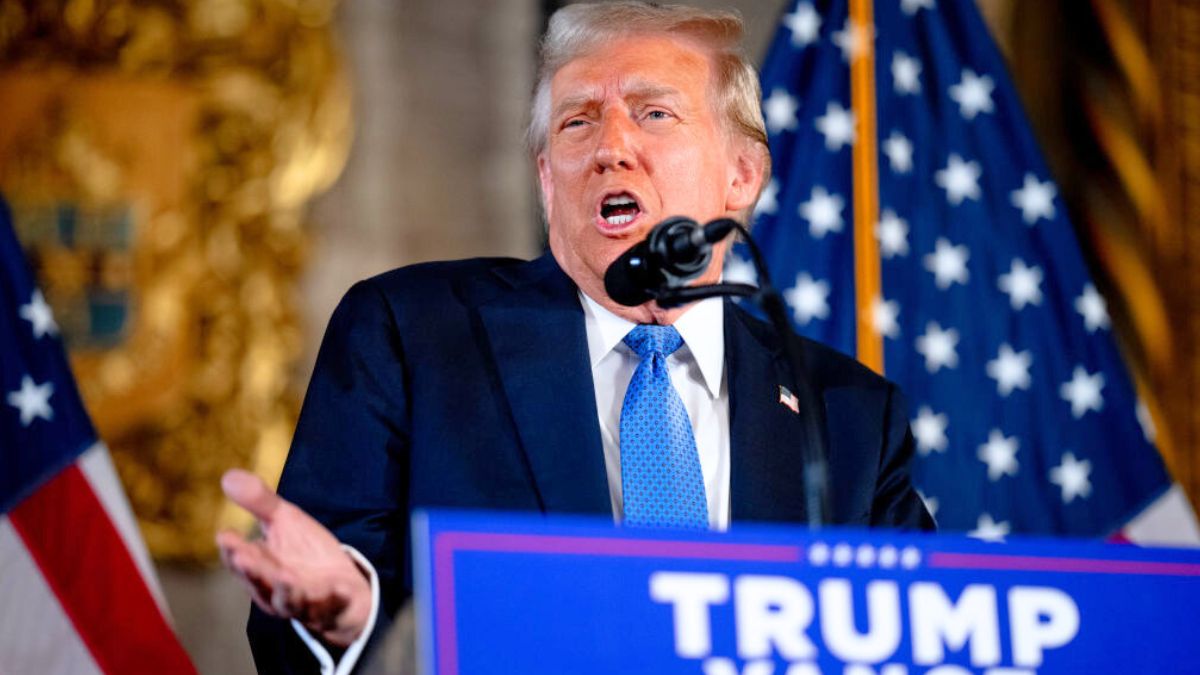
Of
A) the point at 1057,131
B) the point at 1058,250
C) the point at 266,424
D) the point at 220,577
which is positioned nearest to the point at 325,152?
the point at 266,424

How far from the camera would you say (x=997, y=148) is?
154 inches

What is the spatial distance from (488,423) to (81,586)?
1122mm

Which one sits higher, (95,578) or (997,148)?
(997,148)

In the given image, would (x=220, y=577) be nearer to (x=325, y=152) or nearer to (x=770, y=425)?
(x=325, y=152)

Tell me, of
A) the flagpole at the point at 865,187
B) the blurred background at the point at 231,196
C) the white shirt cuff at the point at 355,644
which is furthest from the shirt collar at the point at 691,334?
the blurred background at the point at 231,196

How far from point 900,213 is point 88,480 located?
1877mm

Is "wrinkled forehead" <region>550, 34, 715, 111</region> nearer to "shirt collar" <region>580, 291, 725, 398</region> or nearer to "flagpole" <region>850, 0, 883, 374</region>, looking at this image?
"shirt collar" <region>580, 291, 725, 398</region>

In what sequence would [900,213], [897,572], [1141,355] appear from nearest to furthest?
[897,572]
[900,213]
[1141,355]

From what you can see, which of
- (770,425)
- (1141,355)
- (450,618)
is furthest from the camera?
(1141,355)

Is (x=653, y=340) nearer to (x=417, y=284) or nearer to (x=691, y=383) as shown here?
(x=691, y=383)

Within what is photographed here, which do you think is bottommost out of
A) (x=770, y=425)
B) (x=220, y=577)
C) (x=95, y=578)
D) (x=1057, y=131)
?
(x=220, y=577)

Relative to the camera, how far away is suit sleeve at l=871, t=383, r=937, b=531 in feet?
8.06

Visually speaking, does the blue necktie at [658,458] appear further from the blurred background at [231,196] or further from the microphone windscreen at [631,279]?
the blurred background at [231,196]

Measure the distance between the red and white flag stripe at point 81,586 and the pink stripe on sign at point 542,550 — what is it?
1729 mm
